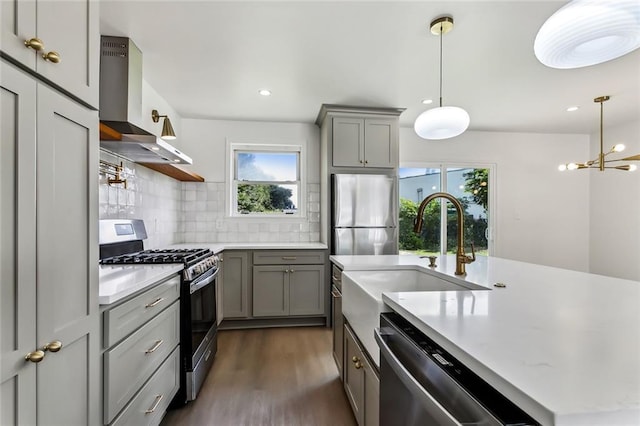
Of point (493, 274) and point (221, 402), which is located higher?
point (493, 274)

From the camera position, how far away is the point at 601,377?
0.52 meters

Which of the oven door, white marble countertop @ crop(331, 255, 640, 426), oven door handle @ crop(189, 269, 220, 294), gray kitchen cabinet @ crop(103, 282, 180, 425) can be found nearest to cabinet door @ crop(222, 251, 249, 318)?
the oven door

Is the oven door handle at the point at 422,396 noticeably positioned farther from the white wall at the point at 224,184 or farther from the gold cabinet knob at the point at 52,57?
the white wall at the point at 224,184

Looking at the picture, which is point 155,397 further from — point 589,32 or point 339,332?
point 589,32

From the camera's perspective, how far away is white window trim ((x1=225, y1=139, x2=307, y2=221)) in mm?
3902

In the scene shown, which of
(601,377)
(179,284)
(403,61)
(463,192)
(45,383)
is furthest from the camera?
(463,192)

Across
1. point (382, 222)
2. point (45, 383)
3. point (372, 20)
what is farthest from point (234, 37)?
point (382, 222)

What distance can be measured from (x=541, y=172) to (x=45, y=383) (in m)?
5.62

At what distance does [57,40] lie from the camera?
922mm

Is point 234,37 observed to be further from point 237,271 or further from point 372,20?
point 237,271

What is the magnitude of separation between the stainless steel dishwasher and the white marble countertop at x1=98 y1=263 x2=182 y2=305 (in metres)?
1.04

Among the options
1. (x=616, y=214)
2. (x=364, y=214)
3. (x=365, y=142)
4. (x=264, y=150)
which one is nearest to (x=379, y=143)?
(x=365, y=142)

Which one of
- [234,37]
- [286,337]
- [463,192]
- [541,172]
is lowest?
[286,337]

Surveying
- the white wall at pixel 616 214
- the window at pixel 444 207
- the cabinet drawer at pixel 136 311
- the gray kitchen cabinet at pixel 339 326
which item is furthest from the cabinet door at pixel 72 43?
the white wall at pixel 616 214
